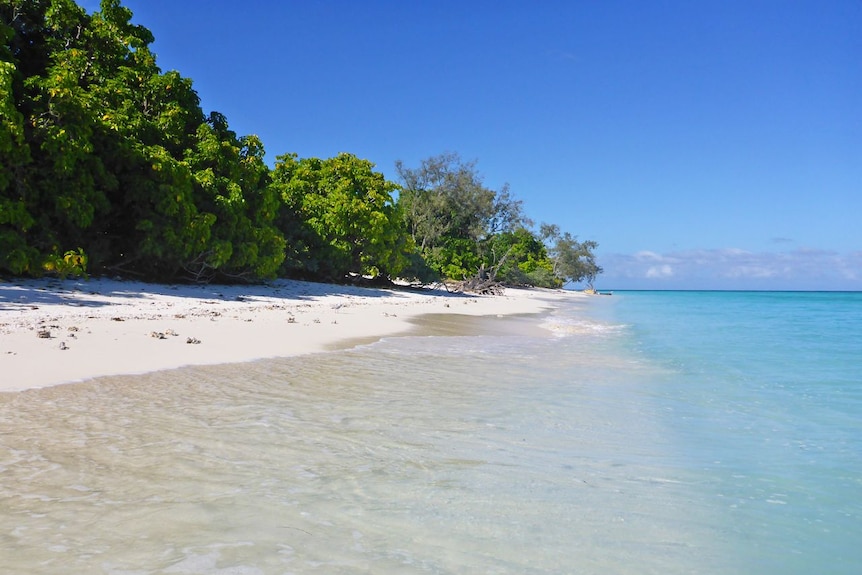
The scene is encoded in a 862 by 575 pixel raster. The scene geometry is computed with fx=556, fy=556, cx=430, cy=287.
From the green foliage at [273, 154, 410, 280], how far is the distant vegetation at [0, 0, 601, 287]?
0.11 metres

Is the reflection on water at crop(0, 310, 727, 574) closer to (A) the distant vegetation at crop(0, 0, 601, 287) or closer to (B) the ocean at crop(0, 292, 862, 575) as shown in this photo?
(B) the ocean at crop(0, 292, 862, 575)

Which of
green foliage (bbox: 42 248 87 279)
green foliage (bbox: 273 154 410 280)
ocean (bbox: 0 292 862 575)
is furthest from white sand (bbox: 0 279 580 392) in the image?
green foliage (bbox: 273 154 410 280)

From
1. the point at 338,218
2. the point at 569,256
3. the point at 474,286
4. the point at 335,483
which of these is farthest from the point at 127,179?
the point at 569,256

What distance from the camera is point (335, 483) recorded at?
319 cm

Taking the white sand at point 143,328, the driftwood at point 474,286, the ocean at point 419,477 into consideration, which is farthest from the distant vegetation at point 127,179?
the driftwood at point 474,286

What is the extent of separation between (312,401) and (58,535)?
293 centimetres

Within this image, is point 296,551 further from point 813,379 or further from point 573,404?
point 813,379

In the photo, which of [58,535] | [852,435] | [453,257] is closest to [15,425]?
[58,535]

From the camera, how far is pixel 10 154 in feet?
44.1

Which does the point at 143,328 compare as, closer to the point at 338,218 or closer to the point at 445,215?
the point at 338,218

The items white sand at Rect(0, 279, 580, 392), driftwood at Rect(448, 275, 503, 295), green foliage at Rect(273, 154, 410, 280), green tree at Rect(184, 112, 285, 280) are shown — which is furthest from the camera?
driftwood at Rect(448, 275, 503, 295)

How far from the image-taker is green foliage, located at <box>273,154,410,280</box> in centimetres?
2789

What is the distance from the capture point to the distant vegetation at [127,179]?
14086mm

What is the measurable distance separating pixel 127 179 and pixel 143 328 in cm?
922
